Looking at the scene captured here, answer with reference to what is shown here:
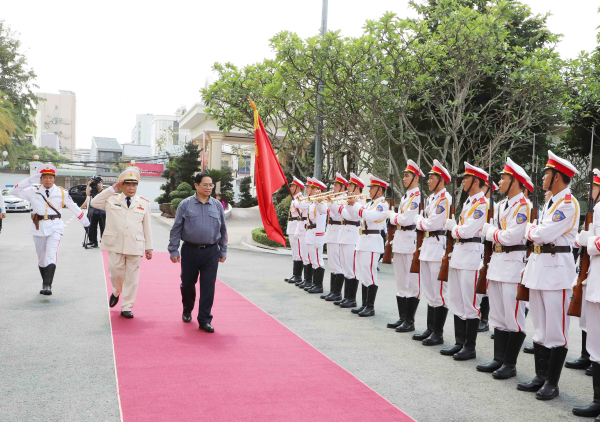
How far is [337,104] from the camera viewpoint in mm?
16422

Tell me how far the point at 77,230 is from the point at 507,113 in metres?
16.1

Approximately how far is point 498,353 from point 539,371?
59 centimetres

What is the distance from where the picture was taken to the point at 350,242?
9.13 meters

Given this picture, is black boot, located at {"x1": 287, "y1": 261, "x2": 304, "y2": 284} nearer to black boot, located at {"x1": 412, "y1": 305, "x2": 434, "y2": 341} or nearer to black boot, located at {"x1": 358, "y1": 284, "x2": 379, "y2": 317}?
black boot, located at {"x1": 358, "y1": 284, "x2": 379, "y2": 317}

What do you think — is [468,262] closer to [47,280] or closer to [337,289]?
[337,289]

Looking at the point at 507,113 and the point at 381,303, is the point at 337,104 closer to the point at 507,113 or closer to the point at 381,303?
the point at 507,113

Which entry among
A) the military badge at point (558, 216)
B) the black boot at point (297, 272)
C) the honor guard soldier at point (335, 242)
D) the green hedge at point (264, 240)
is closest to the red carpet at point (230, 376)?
the honor guard soldier at point (335, 242)

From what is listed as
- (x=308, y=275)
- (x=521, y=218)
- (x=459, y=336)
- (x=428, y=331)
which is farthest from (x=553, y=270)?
(x=308, y=275)

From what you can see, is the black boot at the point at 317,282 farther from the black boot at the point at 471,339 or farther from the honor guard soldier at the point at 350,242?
the black boot at the point at 471,339

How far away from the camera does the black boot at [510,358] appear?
540cm

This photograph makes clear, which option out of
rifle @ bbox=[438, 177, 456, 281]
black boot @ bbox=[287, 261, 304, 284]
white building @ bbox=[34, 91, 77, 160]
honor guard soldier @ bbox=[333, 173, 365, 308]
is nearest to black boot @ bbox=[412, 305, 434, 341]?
rifle @ bbox=[438, 177, 456, 281]

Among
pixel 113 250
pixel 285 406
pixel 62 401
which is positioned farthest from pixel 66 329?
pixel 285 406

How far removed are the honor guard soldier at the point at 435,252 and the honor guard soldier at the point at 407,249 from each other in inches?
15.7

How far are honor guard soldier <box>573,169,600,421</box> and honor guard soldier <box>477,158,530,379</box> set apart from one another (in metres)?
0.76
